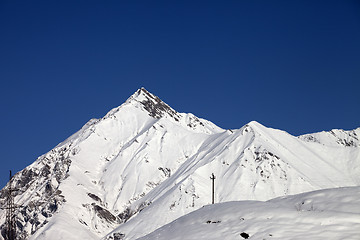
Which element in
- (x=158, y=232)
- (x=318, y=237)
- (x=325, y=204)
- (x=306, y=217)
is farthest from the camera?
(x=158, y=232)

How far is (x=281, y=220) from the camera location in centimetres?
3412

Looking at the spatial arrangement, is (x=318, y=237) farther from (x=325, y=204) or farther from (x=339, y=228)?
(x=325, y=204)

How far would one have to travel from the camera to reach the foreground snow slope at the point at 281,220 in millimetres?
31955

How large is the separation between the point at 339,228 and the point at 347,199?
5.49 meters

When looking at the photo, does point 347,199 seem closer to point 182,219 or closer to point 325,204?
point 325,204

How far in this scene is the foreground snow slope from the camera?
32.0 meters

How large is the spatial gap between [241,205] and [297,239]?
7.64 m

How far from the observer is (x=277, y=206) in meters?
37.5

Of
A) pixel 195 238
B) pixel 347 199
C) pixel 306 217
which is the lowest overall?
pixel 195 238

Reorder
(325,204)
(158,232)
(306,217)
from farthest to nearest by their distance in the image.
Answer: (158,232) → (325,204) → (306,217)

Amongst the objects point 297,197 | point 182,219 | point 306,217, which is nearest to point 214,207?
point 182,219

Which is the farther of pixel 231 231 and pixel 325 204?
pixel 325 204

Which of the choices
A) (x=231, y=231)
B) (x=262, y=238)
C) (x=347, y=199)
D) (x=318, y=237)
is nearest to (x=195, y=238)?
(x=231, y=231)

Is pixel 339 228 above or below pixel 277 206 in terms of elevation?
below
